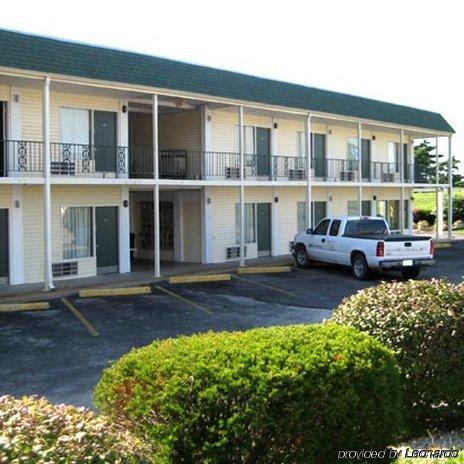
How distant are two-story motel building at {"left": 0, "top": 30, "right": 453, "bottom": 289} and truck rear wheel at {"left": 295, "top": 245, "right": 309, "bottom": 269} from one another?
202cm

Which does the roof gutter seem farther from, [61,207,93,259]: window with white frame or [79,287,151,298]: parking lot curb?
[79,287,151,298]: parking lot curb

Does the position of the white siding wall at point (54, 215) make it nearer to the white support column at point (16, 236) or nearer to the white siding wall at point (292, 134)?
the white support column at point (16, 236)

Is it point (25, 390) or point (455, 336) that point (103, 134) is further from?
point (455, 336)

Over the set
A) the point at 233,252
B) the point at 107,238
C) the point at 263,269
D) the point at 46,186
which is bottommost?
the point at 263,269

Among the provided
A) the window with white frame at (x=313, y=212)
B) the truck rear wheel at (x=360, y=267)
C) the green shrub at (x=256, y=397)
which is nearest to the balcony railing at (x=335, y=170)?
the window with white frame at (x=313, y=212)

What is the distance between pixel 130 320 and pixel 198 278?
5405 millimetres

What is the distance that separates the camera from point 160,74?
20625mm

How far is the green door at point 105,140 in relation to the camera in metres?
21.0

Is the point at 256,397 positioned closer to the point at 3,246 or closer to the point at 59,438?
the point at 59,438

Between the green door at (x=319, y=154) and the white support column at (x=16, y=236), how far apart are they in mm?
14428

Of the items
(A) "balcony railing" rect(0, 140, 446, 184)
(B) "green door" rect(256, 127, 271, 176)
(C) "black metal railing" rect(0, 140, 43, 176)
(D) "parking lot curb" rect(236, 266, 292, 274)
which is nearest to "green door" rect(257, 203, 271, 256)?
(A) "balcony railing" rect(0, 140, 446, 184)

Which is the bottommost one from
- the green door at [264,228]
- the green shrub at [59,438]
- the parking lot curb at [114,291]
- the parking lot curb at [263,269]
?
the parking lot curb at [114,291]

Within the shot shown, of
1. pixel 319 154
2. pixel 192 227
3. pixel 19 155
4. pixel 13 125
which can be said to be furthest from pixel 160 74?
pixel 319 154

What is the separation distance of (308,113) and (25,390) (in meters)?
18.2
